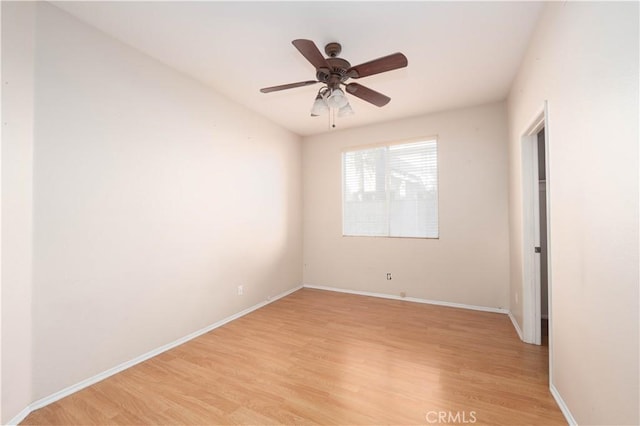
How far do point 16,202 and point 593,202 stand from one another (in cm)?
331

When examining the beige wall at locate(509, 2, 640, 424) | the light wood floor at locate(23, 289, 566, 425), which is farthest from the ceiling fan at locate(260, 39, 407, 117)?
the light wood floor at locate(23, 289, 566, 425)

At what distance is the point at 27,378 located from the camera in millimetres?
1754

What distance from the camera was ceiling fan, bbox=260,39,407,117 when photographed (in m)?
1.90

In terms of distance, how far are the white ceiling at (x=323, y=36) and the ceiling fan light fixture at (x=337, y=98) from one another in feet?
1.47

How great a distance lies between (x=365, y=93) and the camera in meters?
2.41

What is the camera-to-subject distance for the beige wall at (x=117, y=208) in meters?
1.84

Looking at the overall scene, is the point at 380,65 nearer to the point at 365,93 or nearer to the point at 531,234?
the point at 365,93

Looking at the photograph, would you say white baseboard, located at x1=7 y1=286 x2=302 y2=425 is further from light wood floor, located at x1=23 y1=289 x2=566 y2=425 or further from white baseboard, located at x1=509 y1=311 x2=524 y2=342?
white baseboard, located at x1=509 y1=311 x2=524 y2=342

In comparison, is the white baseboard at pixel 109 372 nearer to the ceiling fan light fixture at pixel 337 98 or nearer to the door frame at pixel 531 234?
the ceiling fan light fixture at pixel 337 98

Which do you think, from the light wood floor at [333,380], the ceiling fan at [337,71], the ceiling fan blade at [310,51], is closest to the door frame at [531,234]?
the light wood floor at [333,380]

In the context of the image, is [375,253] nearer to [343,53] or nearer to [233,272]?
[233,272]

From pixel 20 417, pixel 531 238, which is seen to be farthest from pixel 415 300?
pixel 20 417

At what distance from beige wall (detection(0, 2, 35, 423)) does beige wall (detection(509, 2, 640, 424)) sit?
3.21 m

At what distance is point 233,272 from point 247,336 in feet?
2.75
